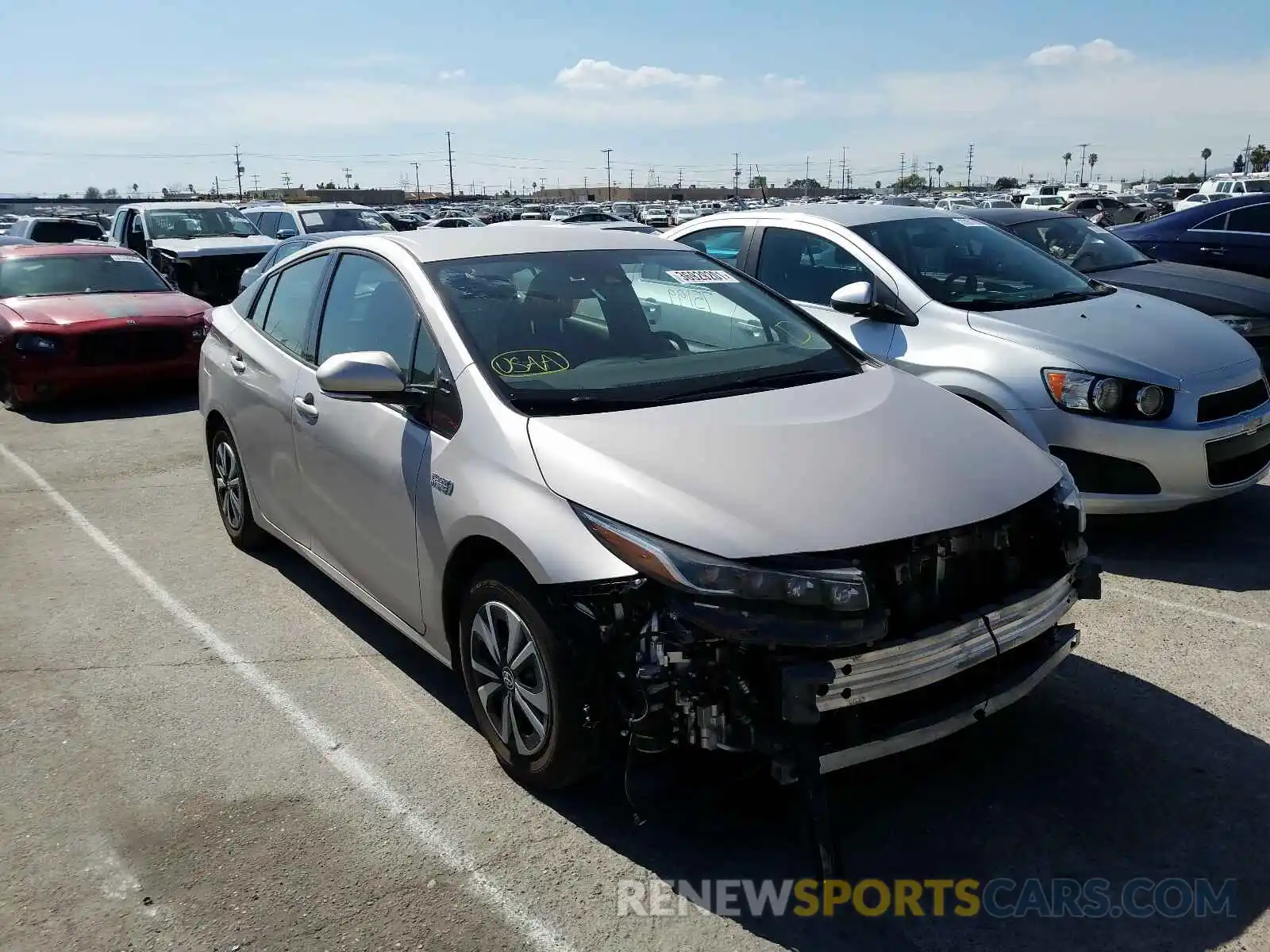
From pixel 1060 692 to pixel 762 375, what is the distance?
1.61 m

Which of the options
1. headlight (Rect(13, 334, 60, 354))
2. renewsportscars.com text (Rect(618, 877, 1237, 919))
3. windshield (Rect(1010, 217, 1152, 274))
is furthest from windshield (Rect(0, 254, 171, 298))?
renewsportscars.com text (Rect(618, 877, 1237, 919))

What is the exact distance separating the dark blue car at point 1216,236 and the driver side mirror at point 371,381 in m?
9.24

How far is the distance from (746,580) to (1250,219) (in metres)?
10.4

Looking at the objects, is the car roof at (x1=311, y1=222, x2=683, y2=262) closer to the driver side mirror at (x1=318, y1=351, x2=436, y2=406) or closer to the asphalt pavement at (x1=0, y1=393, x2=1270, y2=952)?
the driver side mirror at (x1=318, y1=351, x2=436, y2=406)

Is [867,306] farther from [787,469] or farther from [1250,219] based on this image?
[1250,219]

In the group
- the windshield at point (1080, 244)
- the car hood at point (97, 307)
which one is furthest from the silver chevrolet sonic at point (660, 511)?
the car hood at point (97, 307)

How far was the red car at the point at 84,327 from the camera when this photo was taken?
9531 mm

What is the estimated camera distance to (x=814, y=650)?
2691 mm

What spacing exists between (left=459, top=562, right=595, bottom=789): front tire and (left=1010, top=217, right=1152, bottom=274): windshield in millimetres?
6556

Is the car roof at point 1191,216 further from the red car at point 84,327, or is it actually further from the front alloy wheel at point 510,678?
the front alloy wheel at point 510,678

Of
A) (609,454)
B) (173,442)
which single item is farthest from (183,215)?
(609,454)

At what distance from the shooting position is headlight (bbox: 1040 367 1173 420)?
511 cm

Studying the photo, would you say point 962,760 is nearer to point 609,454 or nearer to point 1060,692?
point 1060,692

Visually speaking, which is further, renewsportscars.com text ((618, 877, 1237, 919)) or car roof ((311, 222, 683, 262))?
car roof ((311, 222, 683, 262))
